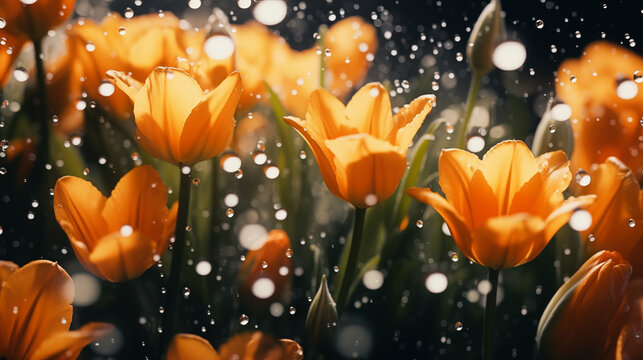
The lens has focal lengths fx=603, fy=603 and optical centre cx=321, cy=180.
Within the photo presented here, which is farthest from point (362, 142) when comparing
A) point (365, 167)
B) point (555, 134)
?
point (555, 134)

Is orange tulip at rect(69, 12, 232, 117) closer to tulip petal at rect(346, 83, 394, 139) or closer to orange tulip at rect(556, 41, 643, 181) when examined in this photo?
tulip petal at rect(346, 83, 394, 139)

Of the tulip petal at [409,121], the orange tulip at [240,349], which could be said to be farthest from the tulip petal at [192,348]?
the tulip petal at [409,121]

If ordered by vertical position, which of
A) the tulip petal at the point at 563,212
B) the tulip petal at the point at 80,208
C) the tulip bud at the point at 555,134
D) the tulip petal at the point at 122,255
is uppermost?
the tulip bud at the point at 555,134

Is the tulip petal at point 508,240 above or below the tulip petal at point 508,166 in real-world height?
below

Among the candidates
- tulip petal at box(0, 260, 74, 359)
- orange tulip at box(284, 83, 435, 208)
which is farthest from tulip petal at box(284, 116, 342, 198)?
tulip petal at box(0, 260, 74, 359)

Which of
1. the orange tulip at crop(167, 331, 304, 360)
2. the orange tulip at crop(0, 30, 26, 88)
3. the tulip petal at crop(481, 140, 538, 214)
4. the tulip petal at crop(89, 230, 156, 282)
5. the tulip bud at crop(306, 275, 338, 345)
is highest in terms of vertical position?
the orange tulip at crop(0, 30, 26, 88)

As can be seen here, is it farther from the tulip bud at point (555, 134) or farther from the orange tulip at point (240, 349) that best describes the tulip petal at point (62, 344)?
the tulip bud at point (555, 134)
